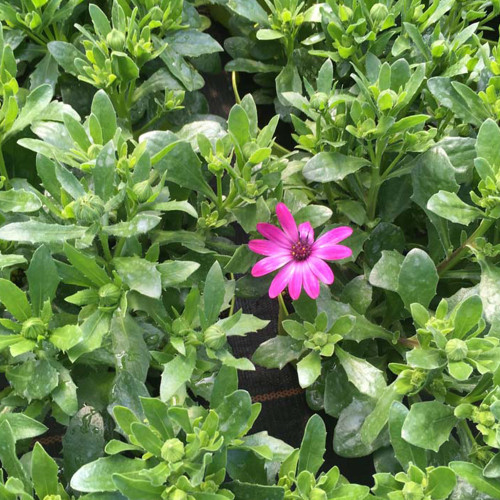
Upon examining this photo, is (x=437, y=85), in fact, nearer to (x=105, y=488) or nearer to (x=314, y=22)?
(x=314, y=22)

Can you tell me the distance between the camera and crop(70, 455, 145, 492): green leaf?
2.12 ft

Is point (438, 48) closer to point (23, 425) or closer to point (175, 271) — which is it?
point (175, 271)

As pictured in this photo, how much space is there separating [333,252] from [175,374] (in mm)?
268

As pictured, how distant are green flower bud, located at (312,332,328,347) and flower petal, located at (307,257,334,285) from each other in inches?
2.7

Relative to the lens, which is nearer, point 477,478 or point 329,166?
point 477,478

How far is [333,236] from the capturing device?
0.85 m

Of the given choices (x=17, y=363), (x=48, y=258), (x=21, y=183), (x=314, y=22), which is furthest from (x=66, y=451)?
(x=314, y=22)

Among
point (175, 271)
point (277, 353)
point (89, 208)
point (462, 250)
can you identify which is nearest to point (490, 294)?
point (462, 250)

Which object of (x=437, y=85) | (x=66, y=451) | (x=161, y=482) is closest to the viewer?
(x=161, y=482)

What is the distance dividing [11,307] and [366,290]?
48cm

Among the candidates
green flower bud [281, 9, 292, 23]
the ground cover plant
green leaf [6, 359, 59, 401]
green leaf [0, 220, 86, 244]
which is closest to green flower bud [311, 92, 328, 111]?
the ground cover plant

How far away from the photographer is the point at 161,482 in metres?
0.62

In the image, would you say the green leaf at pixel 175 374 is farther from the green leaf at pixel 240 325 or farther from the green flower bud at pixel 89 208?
the green flower bud at pixel 89 208

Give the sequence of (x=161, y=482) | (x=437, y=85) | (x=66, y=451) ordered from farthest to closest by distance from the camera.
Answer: (x=437, y=85) → (x=66, y=451) → (x=161, y=482)
